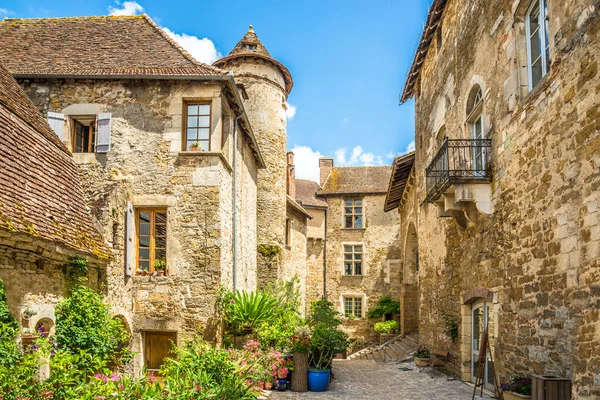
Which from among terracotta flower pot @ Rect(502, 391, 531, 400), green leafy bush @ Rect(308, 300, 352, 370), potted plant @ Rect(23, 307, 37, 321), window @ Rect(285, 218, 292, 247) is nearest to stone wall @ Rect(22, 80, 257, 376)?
green leafy bush @ Rect(308, 300, 352, 370)

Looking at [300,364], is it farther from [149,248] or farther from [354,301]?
[354,301]

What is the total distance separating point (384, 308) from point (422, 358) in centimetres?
1218

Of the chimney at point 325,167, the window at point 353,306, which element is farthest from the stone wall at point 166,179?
the chimney at point 325,167

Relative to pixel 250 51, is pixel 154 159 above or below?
below

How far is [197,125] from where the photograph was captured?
11578 millimetres

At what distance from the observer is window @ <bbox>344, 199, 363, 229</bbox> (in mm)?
29094

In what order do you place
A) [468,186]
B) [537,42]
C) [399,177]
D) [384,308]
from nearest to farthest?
[537,42]
[468,186]
[399,177]
[384,308]

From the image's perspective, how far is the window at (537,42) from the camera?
7.42m

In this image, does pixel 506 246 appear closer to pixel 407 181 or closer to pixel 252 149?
A: pixel 252 149

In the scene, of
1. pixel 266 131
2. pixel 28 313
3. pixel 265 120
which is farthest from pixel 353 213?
pixel 28 313

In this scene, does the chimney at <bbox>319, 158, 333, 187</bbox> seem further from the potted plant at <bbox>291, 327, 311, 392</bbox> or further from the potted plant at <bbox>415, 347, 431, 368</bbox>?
the potted plant at <bbox>291, 327, 311, 392</bbox>

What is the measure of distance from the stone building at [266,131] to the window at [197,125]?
6626 millimetres

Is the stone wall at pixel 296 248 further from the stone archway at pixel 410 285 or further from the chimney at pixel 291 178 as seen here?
the stone archway at pixel 410 285

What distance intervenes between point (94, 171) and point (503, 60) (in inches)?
322
